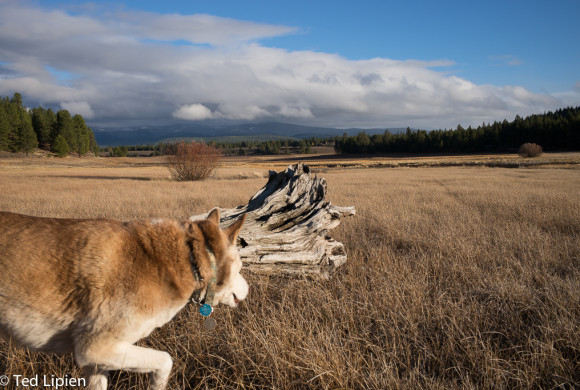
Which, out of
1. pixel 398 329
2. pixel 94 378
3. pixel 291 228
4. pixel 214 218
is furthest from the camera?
pixel 291 228

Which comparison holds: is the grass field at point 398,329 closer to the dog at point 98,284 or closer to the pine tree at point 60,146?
the dog at point 98,284

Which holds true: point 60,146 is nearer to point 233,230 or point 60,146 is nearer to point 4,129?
point 4,129

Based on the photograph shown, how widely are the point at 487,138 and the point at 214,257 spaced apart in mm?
120703

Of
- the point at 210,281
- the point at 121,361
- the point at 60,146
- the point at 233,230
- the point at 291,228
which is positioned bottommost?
the point at 121,361

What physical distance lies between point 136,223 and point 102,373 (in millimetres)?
1307

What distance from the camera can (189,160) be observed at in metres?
31.6

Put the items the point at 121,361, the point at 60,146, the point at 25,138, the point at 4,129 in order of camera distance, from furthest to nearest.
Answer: the point at 60,146 → the point at 25,138 → the point at 4,129 → the point at 121,361

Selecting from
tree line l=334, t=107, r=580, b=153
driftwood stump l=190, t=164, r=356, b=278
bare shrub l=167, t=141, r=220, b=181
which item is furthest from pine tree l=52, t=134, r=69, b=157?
driftwood stump l=190, t=164, r=356, b=278

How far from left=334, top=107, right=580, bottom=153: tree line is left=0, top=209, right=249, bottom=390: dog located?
368 ft

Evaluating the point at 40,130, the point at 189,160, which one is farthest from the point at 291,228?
the point at 40,130

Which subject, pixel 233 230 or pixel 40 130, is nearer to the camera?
pixel 233 230

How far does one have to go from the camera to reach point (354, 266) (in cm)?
560

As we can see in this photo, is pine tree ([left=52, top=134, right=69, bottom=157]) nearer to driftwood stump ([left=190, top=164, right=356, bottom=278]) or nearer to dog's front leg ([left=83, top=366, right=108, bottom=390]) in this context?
driftwood stump ([left=190, top=164, right=356, bottom=278])

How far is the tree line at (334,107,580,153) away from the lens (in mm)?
86238
